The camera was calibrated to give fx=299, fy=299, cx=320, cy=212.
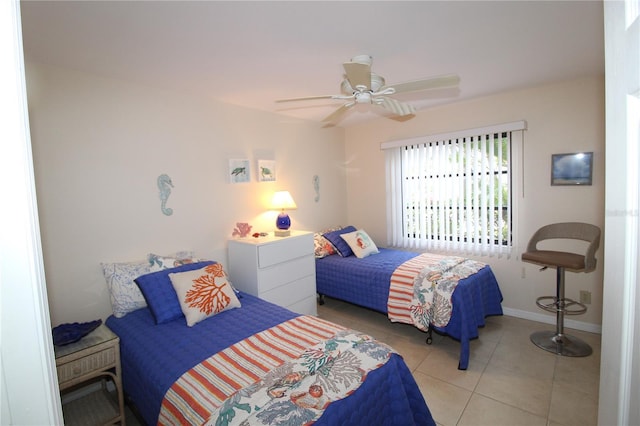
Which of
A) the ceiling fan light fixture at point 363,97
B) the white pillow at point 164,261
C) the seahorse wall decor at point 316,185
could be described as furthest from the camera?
the seahorse wall decor at point 316,185

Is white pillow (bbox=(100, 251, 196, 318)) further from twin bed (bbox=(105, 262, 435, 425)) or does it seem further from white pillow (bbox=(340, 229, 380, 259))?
white pillow (bbox=(340, 229, 380, 259))

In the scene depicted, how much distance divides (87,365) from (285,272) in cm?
173

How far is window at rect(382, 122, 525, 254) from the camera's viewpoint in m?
3.43

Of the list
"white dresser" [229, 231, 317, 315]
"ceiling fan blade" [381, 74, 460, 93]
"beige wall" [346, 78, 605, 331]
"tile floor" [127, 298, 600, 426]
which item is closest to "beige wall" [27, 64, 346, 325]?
"white dresser" [229, 231, 317, 315]

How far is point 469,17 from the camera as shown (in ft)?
5.85

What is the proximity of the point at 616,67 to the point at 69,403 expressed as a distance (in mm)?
3097

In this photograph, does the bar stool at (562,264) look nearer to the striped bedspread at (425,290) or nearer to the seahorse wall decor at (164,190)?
the striped bedspread at (425,290)

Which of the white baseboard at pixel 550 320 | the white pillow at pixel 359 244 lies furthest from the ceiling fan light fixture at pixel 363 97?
the white baseboard at pixel 550 320

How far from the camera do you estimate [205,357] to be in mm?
1684

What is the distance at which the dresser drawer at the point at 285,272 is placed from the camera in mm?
2994

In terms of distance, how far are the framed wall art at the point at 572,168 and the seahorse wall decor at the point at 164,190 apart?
3869 mm

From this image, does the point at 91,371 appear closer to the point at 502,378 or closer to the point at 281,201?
the point at 281,201

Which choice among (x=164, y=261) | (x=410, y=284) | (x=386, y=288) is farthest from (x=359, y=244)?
(x=164, y=261)

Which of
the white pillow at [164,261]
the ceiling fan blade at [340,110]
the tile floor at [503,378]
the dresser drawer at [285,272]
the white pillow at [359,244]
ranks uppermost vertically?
the ceiling fan blade at [340,110]
